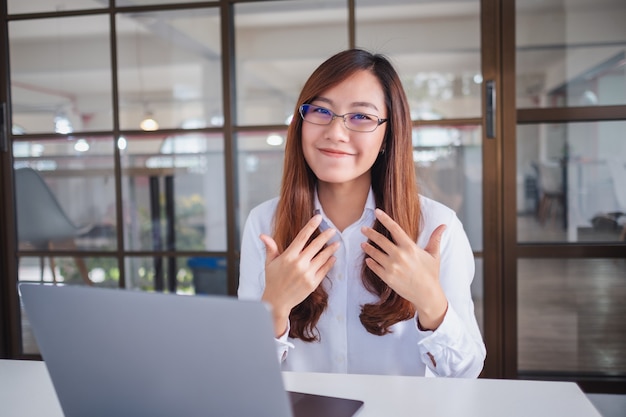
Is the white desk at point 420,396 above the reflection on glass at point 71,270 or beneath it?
above

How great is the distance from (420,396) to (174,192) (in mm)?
2025

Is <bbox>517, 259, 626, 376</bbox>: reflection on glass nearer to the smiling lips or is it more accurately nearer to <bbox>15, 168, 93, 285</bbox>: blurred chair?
the smiling lips

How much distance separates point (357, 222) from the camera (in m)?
1.47

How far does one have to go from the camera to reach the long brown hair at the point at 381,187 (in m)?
1.35

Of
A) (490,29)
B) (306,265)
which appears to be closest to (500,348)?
(490,29)

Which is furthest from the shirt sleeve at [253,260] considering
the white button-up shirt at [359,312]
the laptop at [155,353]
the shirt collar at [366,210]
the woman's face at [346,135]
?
the laptop at [155,353]

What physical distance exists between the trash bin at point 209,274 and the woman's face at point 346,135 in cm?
133

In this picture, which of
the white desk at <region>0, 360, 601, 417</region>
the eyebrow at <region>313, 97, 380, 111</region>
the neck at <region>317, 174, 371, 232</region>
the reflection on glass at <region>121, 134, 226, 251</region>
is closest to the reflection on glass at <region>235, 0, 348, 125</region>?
the reflection on glass at <region>121, 134, 226, 251</region>

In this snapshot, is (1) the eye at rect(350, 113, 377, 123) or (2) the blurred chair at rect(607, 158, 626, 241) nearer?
(1) the eye at rect(350, 113, 377, 123)

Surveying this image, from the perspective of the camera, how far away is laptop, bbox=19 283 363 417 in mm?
557

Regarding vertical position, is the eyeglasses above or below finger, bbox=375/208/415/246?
above

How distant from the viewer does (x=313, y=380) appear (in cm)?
94

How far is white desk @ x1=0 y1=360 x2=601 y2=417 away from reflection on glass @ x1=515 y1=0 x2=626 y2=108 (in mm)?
1727

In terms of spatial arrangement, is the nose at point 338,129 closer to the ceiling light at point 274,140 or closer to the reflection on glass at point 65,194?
the ceiling light at point 274,140
